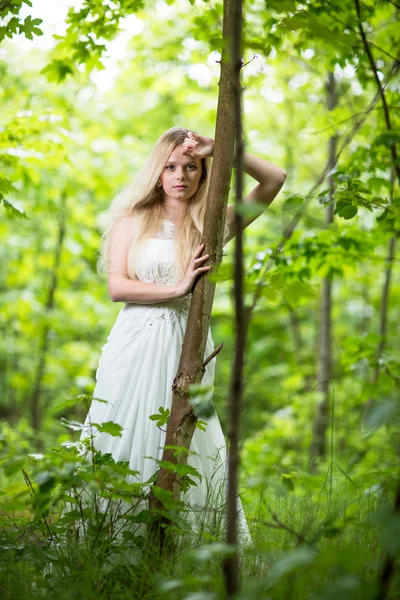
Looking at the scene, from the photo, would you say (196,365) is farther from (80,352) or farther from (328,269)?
(80,352)

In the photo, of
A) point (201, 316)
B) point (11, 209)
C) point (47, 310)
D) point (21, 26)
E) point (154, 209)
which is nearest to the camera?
point (201, 316)

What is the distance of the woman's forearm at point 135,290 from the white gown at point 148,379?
0.39 feet

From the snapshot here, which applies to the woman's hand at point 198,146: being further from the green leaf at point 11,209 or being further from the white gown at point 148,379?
the green leaf at point 11,209

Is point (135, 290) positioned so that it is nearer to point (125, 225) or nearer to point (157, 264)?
point (157, 264)

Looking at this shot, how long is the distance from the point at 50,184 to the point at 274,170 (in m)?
5.30

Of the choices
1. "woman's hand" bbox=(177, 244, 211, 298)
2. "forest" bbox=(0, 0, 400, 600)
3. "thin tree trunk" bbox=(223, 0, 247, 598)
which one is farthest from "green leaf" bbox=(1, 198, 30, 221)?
"thin tree trunk" bbox=(223, 0, 247, 598)

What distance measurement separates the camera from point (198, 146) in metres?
Answer: 2.66

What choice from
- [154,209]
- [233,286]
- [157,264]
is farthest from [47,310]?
[233,286]

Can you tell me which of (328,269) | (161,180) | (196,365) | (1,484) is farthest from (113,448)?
(1,484)

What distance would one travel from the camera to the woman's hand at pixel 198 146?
2.63 metres

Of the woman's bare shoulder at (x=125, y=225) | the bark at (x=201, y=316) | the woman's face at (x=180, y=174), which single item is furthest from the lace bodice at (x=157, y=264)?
the bark at (x=201, y=316)

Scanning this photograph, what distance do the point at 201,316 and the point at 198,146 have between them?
86 centimetres

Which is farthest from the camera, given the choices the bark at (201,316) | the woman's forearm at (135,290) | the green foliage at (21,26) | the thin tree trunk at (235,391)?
the green foliage at (21,26)

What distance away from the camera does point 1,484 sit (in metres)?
6.79
